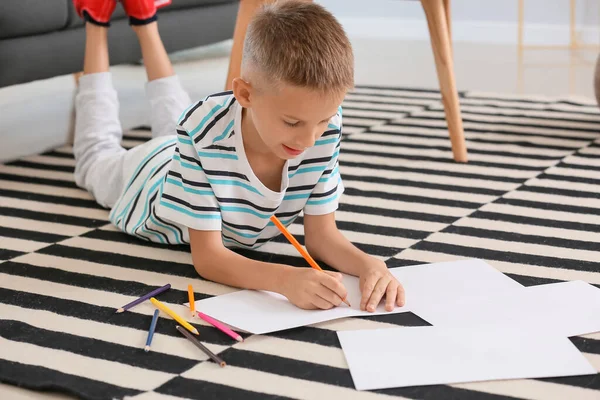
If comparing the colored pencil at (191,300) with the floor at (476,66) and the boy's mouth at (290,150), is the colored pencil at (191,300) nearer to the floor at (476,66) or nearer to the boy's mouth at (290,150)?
the boy's mouth at (290,150)

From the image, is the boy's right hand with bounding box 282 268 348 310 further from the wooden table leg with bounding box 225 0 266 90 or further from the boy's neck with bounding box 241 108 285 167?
the wooden table leg with bounding box 225 0 266 90

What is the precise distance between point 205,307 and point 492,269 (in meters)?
0.38

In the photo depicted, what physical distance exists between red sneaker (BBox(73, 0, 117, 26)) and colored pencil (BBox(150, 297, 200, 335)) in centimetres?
75

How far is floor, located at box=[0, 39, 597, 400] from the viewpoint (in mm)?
2453

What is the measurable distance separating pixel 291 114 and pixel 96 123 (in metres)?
0.72

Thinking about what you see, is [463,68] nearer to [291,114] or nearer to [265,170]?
[265,170]

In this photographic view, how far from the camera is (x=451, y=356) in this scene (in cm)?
90

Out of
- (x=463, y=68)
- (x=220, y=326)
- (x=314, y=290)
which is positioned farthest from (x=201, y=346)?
(x=463, y=68)

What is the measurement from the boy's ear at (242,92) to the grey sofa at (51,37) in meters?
0.91

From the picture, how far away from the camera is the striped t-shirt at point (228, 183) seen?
3.65 feet

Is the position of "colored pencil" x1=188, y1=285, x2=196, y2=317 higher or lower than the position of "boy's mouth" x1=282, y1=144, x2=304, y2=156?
lower

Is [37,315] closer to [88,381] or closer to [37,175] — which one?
[88,381]

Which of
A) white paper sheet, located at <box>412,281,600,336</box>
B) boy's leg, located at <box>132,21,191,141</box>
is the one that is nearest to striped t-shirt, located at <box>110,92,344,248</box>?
white paper sheet, located at <box>412,281,600,336</box>

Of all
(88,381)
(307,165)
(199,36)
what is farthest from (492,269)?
(199,36)
